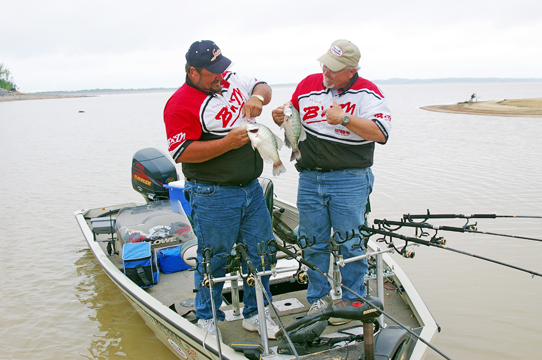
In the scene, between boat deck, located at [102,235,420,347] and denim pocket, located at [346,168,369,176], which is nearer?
denim pocket, located at [346,168,369,176]

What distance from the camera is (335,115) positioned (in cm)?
272

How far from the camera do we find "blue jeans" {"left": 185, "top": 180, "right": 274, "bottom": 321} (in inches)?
112

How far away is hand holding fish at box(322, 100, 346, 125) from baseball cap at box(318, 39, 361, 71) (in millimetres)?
243

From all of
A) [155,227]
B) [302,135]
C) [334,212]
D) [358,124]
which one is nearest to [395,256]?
[155,227]

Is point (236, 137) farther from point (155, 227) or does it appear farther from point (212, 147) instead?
point (155, 227)

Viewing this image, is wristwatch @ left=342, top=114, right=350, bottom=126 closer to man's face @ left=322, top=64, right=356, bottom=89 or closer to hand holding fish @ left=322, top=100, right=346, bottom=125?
hand holding fish @ left=322, top=100, right=346, bottom=125

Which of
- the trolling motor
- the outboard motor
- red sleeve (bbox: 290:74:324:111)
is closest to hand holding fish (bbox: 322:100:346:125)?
red sleeve (bbox: 290:74:324:111)

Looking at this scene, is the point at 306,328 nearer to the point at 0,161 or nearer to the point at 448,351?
the point at 448,351

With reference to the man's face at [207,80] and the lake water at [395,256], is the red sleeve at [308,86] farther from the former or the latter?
the lake water at [395,256]

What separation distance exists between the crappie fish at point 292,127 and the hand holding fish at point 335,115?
205mm

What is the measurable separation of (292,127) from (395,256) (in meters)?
3.52

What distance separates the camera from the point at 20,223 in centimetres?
797

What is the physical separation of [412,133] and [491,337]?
48.2 ft

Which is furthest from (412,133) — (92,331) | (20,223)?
(92,331)
